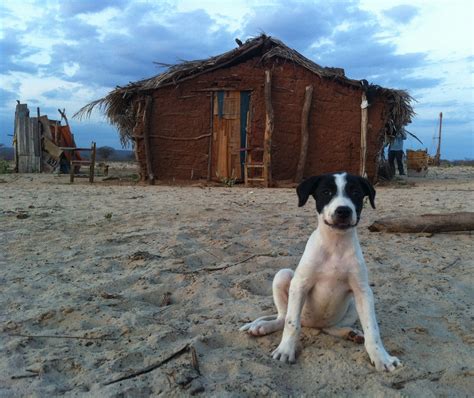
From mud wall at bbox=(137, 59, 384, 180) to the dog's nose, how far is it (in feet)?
34.8

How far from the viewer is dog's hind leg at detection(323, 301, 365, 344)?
3041 mm

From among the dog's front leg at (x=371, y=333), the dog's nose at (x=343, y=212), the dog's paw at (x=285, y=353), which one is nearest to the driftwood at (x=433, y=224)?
the dog's front leg at (x=371, y=333)

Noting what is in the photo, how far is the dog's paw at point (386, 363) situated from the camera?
265 cm

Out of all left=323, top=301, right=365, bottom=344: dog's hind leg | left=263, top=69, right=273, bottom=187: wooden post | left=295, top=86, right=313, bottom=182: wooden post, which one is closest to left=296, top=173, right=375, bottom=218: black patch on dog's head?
left=323, top=301, right=365, bottom=344: dog's hind leg

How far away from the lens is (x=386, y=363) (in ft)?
8.77

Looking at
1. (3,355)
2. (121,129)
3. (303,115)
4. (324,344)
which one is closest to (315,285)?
(324,344)

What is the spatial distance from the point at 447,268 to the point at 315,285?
7.63 ft

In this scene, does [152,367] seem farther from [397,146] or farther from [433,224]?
[397,146]

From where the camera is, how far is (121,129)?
1462 centimetres

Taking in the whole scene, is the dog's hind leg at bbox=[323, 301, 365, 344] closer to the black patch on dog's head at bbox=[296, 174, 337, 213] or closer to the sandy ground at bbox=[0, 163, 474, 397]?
the sandy ground at bbox=[0, 163, 474, 397]

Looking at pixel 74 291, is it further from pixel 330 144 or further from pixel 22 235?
pixel 330 144

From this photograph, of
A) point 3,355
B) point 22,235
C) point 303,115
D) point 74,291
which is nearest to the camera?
point 3,355

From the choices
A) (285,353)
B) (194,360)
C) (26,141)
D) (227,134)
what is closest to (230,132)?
(227,134)

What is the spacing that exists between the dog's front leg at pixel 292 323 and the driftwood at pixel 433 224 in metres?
3.55
